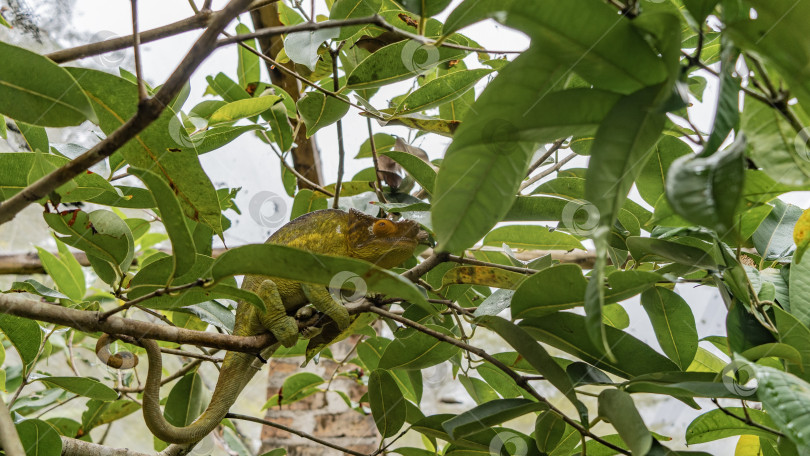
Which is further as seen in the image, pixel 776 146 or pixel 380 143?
pixel 380 143

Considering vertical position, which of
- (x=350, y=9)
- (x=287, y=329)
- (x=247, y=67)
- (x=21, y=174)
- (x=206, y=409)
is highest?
(x=247, y=67)

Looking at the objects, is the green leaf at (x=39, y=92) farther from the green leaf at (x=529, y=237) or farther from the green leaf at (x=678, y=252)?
the green leaf at (x=529, y=237)

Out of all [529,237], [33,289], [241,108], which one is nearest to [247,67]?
[241,108]

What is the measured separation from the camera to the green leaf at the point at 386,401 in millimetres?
1022

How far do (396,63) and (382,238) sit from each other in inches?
16.2

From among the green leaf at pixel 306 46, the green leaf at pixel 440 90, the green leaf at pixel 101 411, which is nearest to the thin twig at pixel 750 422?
the green leaf at pixel 440 90

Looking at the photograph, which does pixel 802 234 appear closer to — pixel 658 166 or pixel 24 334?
pixel 658 166

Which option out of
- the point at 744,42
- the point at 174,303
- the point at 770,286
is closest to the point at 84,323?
the point at 174,303

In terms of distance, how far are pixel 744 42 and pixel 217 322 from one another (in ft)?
3.00

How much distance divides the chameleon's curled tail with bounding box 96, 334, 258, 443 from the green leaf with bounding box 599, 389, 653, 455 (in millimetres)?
609

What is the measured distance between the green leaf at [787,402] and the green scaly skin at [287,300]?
63 centimetres

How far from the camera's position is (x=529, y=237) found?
3.93ft

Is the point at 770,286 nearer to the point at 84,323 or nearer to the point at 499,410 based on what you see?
the point at 499,410

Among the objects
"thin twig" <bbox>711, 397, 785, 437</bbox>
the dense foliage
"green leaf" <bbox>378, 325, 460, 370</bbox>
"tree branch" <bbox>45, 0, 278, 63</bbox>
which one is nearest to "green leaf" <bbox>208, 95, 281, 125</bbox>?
the dense foliage
